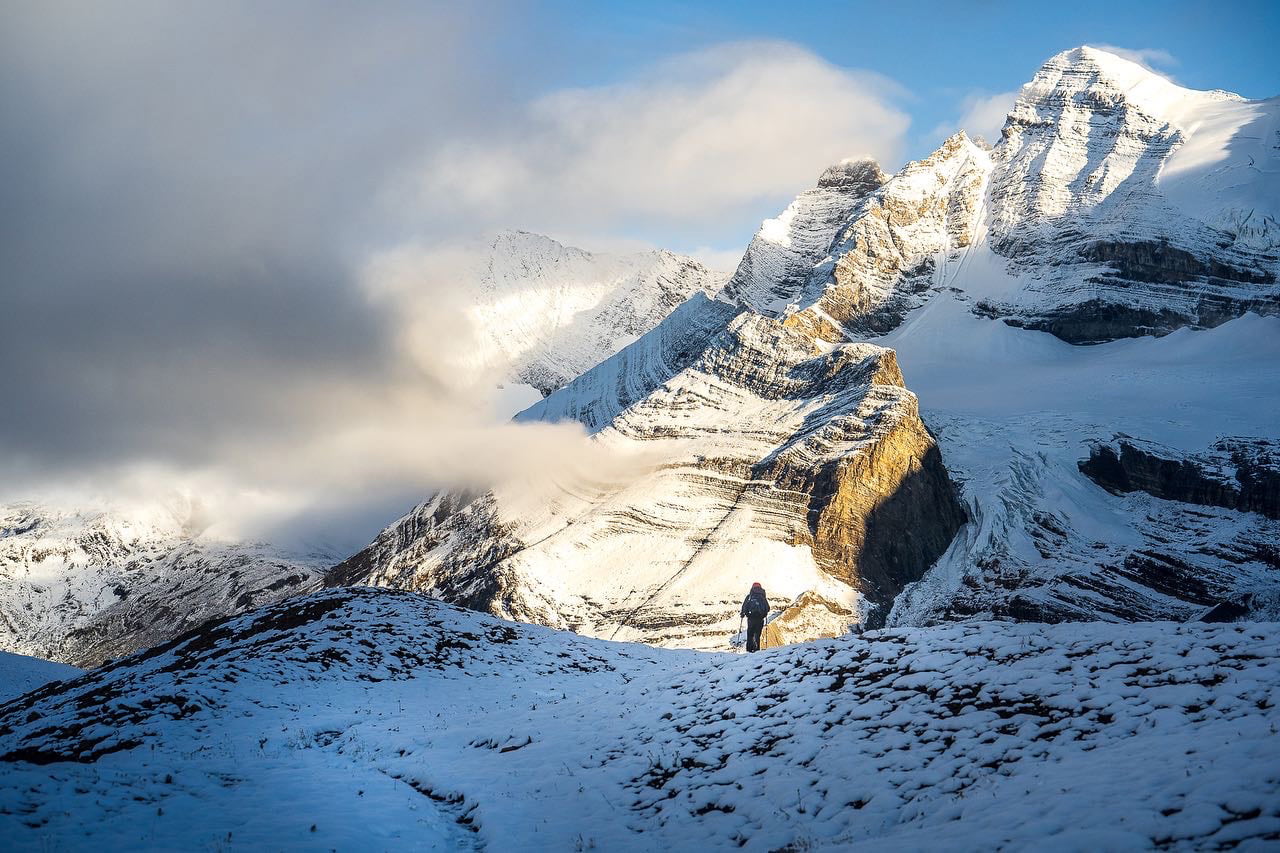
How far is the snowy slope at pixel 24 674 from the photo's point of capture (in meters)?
42.6

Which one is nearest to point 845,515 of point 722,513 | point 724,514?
point 724,514

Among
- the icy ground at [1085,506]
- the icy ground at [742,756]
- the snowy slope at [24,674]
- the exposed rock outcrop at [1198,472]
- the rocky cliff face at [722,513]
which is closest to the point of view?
the icy ground at [742,756]

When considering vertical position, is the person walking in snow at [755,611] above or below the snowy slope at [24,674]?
below

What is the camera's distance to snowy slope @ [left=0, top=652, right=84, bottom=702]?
140ft

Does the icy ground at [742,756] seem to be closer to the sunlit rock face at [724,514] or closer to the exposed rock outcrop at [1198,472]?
the sunlit rock face at [724,514]

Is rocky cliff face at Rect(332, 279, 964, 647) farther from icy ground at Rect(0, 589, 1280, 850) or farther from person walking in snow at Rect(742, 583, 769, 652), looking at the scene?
icy ground at Rect(0, 589, 1280, 850)

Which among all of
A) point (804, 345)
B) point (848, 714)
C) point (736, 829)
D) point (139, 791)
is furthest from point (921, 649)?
point (804, 345)

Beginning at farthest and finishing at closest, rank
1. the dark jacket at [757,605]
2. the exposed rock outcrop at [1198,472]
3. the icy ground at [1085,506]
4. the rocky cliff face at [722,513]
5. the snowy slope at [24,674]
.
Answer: the exposed rock outcrop at [1198,472]
the rocky cliff face at [722,513]
the icy ground at [1085,506]
the snowy slope at [24,674]
the dark jacket at [757,605]

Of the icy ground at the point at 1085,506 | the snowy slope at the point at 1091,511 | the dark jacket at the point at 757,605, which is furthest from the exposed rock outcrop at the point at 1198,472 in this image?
the dark jacket at the point at 757,605

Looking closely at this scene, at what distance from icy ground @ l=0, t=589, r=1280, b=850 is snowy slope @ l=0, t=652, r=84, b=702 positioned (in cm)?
1932

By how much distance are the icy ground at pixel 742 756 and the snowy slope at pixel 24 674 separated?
19.3m

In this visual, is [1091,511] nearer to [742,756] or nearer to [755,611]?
[755,611]

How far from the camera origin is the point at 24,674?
147ft

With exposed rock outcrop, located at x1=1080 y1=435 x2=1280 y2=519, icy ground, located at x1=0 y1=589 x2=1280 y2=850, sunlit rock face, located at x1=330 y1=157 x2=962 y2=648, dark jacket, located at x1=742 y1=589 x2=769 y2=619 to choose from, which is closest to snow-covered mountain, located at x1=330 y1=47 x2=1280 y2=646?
sunlit rock face, located at x1=330 y1=157 x2=962 y2=648
